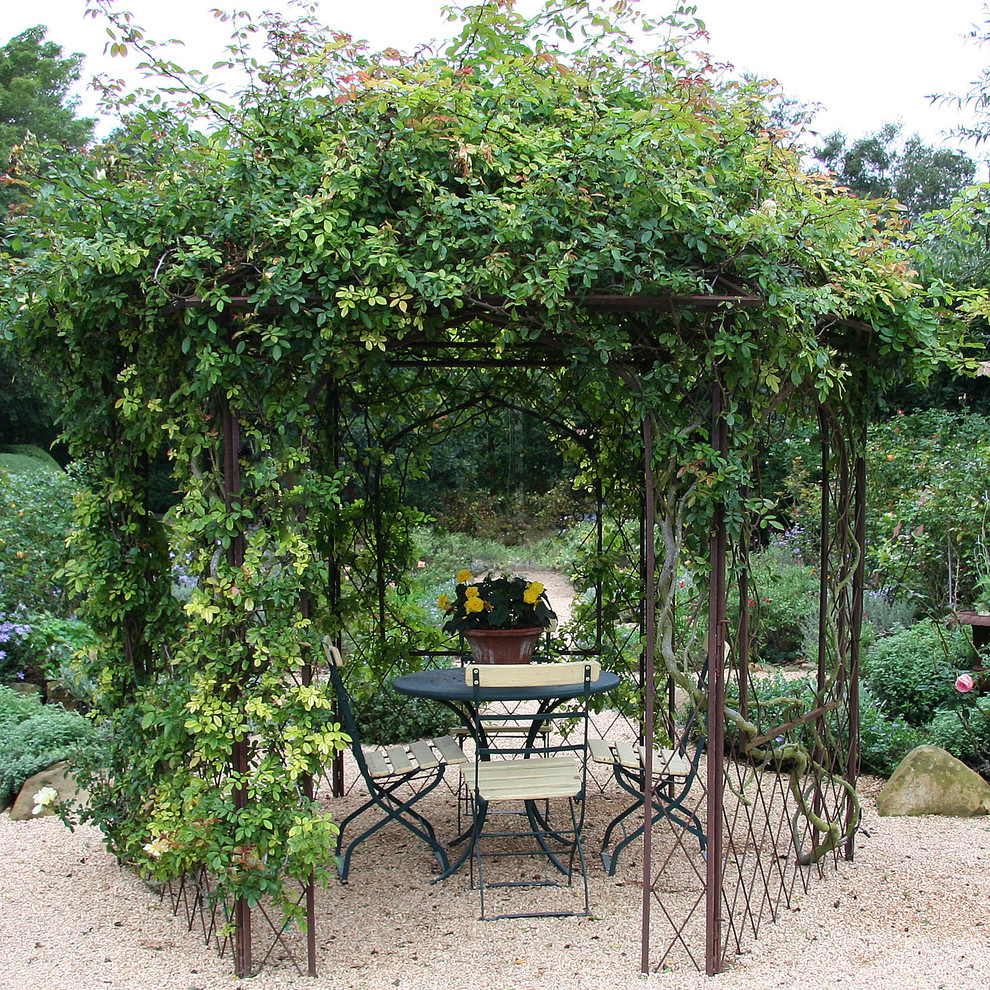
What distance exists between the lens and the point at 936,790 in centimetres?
487

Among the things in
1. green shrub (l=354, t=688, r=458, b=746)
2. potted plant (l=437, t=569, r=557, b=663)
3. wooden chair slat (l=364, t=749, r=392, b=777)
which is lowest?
green shrub (l=354, t=688, r=458, b=746)

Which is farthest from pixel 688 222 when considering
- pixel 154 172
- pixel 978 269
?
pixel 978 269

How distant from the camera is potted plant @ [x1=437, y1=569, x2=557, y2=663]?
432cm

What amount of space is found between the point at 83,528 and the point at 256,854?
1.49 m

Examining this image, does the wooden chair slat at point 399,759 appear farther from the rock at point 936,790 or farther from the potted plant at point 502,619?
the rock at point 936,790

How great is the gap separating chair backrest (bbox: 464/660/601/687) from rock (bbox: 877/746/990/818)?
2148 mm

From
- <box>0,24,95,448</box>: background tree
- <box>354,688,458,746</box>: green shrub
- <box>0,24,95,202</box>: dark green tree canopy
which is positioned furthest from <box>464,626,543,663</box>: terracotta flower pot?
<box>0,24,95,202</box>: dark green tree canopy

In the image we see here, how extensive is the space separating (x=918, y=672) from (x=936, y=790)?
1147mm

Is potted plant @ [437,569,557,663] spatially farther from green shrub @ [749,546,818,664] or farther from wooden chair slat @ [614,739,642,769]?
green shrub @ [749,546,818,664]

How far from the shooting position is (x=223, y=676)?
325cm

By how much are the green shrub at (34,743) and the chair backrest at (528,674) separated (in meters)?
2.40

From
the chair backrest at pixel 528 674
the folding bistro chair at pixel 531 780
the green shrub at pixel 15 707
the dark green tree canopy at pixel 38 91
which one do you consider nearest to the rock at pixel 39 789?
the green shrub at pixel 15 707

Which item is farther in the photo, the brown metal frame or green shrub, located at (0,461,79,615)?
green shrub, located at (0,461,79,615)

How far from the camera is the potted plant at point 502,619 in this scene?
432 cm
